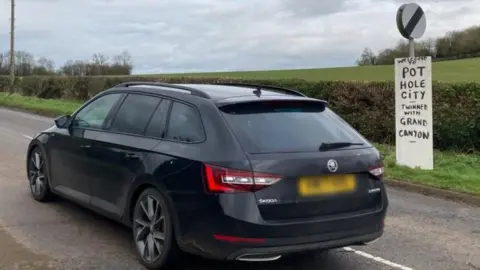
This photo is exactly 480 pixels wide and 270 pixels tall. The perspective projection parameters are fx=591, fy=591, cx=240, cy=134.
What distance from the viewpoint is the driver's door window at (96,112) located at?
6.21 metres

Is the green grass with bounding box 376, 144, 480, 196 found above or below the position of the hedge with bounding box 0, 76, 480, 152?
below

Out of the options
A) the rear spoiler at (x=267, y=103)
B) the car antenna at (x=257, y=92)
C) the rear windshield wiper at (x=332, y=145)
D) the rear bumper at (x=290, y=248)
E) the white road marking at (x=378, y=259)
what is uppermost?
the car antenna at (x=257, y=92)

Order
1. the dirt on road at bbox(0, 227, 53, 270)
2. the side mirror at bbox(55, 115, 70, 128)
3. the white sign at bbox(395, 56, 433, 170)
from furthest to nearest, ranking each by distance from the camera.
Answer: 1. the white sign at bbox(395, 56, 433, 170)
2. the side mirror at bbox(55, 115, 70, 128)
3. the dirt on road at bbox(0, 227, 53, 270)

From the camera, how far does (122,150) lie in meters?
5.50

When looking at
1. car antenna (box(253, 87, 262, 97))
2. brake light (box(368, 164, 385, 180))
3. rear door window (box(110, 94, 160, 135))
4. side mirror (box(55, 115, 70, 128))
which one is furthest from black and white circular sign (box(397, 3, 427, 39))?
side mirror (box(55, 115, 70, 128))

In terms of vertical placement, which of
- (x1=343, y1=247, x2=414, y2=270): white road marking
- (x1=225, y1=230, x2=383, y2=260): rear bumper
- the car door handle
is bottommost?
(x1=343, y1=247, x2=414, y2=270): white road marking

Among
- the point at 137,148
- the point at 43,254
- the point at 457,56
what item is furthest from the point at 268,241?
the point at 457,56

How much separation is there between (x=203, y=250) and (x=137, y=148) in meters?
1.26

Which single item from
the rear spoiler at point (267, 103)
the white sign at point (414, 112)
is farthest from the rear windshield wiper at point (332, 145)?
the white sign at point (414, 112)

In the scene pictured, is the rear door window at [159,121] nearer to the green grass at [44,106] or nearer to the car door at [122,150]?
the car door at [122,150]

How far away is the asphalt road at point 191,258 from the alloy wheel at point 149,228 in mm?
179

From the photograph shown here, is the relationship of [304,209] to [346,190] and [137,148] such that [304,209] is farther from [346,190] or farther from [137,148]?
[137,148]

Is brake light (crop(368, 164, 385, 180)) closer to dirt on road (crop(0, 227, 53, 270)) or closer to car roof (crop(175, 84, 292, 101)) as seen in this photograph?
car roof (crop(175, 84, 292, 101))

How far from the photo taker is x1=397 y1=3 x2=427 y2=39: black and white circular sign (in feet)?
33.0
